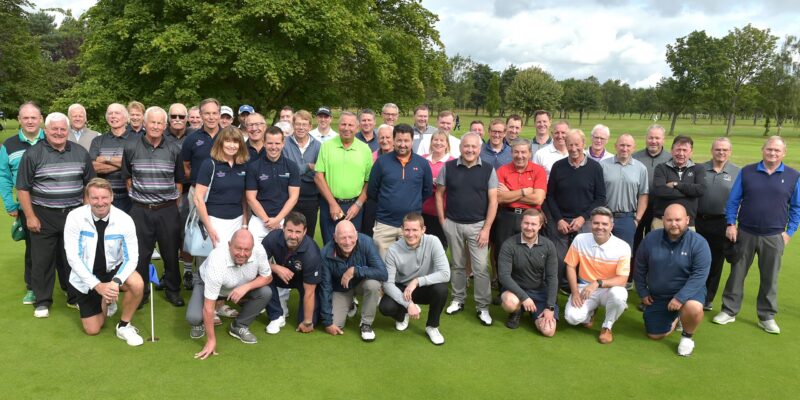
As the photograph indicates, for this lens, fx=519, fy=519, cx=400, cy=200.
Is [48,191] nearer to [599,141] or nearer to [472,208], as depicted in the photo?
[472,208]

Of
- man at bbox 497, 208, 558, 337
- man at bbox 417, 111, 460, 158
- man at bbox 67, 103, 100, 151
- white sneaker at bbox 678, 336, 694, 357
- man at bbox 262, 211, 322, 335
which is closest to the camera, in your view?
white sneaker at bbox 678, 336, 694, 357

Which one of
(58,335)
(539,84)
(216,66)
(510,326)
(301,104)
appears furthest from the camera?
(539,84)

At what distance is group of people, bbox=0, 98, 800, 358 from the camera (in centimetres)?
490

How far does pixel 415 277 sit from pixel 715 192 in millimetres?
3586

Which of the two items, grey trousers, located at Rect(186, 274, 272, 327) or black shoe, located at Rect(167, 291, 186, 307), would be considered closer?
grey trousers, located at Rect(186, 274, 272, 327)

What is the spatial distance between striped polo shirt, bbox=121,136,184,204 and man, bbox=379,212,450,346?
2477mm

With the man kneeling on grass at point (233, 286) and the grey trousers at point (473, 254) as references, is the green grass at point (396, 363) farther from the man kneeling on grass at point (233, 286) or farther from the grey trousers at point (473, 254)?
the grey trousers at point (473, 254)

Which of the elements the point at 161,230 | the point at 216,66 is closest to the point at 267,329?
the point at 161,230

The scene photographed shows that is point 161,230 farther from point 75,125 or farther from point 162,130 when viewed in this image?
point 75,125

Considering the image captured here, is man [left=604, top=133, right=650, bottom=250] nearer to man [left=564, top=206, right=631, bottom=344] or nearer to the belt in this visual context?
man [left=564, top=206, right=631, bottom=344]

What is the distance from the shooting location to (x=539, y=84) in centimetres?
5975

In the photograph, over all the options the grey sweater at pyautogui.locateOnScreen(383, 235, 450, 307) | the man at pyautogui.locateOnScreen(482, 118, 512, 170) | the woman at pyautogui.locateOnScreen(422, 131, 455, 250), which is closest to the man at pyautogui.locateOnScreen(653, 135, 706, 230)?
the man at pyautogui.locateOnScreen(482, 118, 512, 170)

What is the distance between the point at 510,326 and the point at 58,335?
14.4ft

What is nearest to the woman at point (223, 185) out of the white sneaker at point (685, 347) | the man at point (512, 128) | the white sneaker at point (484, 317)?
the white sneaker at point (484, 317)
